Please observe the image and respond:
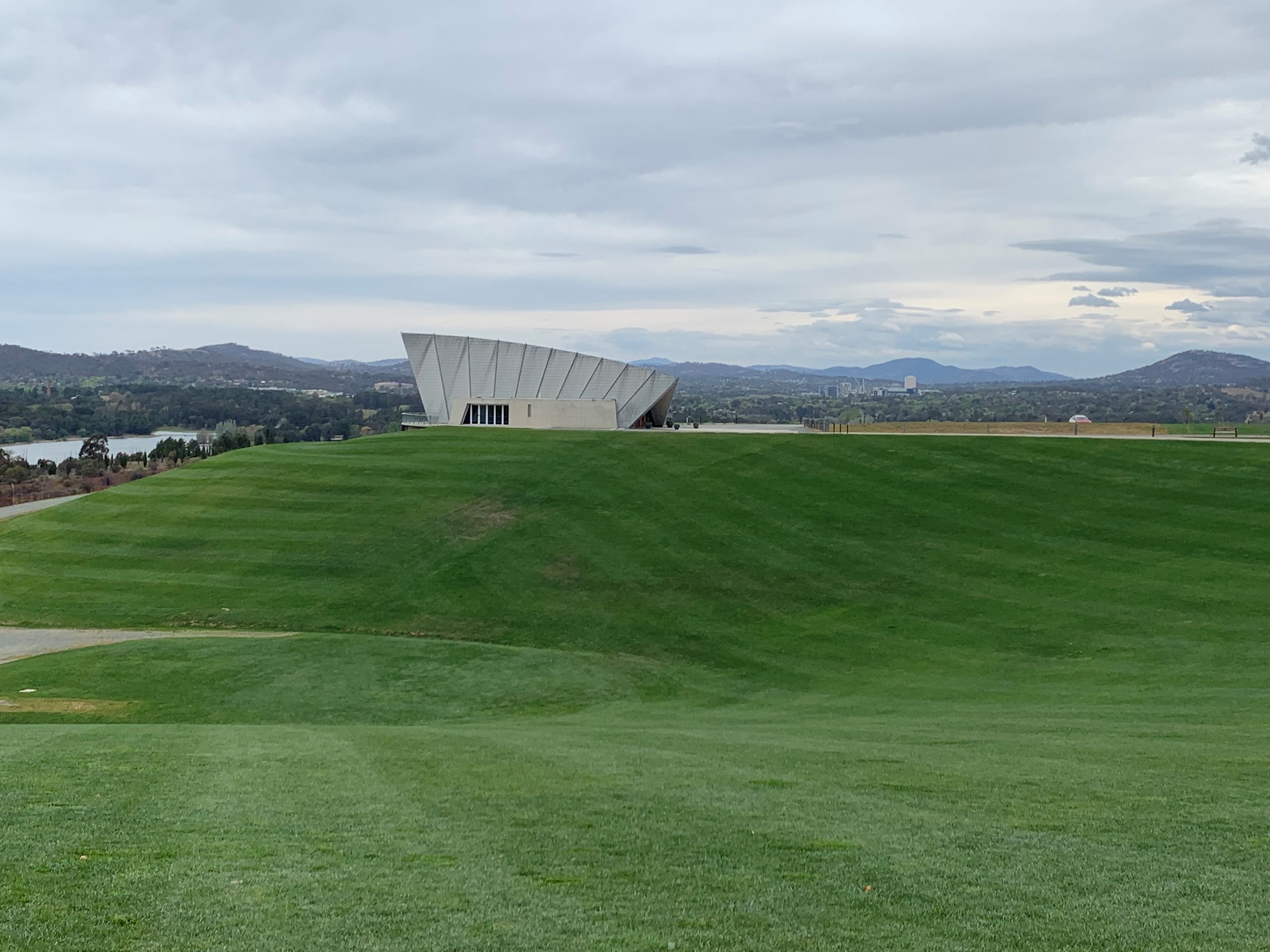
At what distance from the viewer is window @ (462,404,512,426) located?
2437 inches

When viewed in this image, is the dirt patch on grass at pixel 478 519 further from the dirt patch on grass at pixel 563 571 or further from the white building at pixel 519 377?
the white building at pixel 519 377

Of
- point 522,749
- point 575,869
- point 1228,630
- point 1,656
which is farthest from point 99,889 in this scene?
point 1228,630

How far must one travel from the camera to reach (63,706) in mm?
20844

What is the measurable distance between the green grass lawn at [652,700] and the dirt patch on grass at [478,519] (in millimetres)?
142

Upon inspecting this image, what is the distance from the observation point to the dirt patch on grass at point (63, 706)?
20.3 meters

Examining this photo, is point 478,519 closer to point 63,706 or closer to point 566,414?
point 63,706

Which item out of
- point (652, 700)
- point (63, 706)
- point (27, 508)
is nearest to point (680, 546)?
point (652, 700)

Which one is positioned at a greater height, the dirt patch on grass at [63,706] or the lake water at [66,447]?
the lake water at [66,447]

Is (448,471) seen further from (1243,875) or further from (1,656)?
(1243,875)

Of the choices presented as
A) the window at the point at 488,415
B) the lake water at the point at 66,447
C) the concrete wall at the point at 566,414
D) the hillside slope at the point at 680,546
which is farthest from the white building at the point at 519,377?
the lake water at the point at 66,447

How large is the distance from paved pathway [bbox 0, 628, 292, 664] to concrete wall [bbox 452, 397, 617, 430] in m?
30.7

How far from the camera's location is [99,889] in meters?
7.07

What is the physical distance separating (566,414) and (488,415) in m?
6.52

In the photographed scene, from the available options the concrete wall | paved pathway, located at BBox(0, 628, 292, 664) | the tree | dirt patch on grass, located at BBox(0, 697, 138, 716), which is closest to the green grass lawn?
dirt patch on grass, located at BBox(0, 697, 138, 716)
